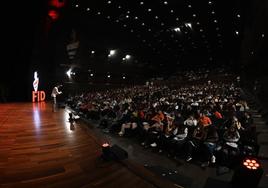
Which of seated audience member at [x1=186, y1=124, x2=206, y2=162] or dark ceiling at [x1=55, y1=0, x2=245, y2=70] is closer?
seated audience member at [x1=186, y1=124, x2=206, y2=162]

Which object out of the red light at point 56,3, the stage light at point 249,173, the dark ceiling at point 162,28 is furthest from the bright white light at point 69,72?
the stage light at point 249,173

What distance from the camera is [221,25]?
2419 centimetres

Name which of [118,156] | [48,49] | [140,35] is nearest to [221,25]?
[140,35]

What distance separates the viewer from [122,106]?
12.4m

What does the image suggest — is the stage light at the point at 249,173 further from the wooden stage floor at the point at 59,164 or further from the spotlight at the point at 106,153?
the spotlight at the point at 106,153

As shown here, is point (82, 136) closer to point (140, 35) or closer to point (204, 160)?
point (204, 160)

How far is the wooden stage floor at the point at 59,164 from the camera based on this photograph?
162 inches

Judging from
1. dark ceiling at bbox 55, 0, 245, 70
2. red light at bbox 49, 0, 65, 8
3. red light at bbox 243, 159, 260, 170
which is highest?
dark ceiling at bbox 55, 0, 245, 70

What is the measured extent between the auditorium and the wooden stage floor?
0.02m

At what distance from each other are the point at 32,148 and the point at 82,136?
1630 mm

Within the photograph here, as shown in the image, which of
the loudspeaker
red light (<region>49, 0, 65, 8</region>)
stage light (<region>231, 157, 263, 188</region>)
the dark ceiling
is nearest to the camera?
stage light (<region>231, 157, 263, 188</region>)

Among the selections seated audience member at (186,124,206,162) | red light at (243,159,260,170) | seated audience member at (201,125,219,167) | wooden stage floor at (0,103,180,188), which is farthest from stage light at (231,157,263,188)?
seated audience member at (186,124,206,162)

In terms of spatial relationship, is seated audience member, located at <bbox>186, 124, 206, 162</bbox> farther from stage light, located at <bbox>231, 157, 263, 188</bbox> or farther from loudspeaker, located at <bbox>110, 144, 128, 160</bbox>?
stage light, located at <bbox>231, 157, 263, 188</bbox>

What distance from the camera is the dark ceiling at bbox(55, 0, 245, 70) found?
701 inches
